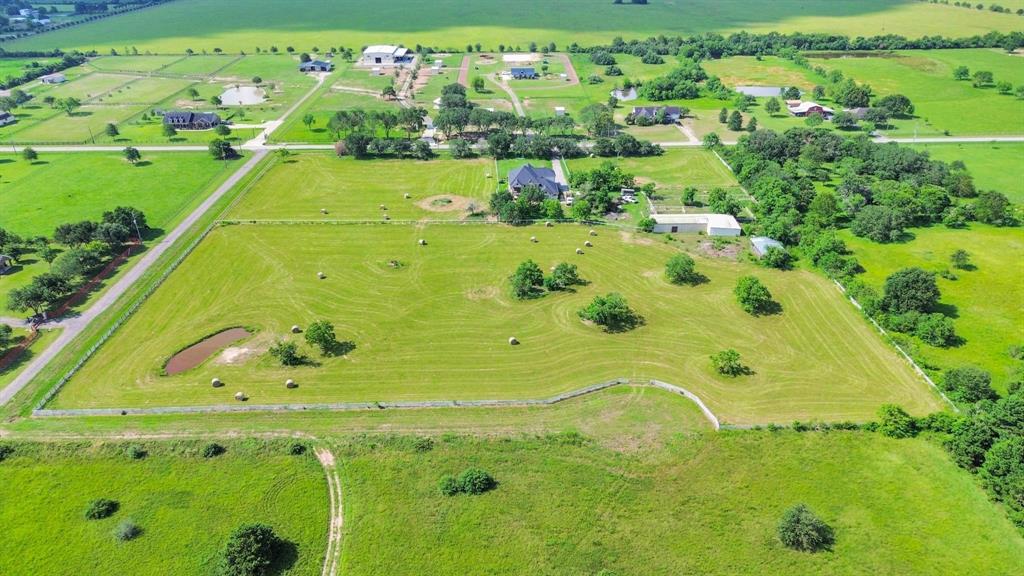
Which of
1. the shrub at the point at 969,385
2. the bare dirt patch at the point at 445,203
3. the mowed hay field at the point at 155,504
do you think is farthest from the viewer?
the bare dirt patch at the point at 445,203

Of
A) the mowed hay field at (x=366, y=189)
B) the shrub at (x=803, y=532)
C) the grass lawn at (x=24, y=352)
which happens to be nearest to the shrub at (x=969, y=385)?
the shrub at (x=803, y=532)

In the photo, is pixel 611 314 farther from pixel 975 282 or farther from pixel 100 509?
pixel 100 509

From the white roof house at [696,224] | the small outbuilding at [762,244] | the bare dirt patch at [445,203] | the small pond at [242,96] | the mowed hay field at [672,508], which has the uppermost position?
the small pond at [242,96]

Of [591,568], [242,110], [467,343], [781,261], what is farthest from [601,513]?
[242,110]

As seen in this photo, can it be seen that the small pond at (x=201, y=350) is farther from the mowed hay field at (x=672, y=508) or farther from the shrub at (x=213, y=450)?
the mowed hay field at (x=672, y=508)

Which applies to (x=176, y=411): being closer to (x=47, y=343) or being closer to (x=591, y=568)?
(x=47, y=343)

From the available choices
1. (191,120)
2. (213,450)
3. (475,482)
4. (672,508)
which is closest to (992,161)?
(672,508)

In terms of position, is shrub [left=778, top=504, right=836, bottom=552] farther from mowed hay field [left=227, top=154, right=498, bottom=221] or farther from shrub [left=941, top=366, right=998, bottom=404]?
mowed hay field [left=227, top=154, right=498, bottom=221]
